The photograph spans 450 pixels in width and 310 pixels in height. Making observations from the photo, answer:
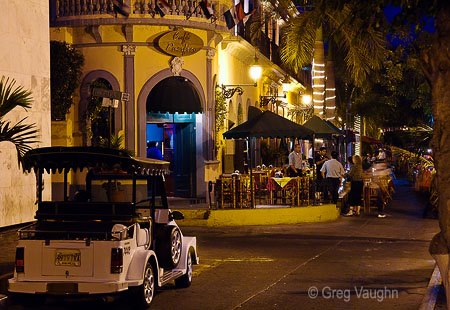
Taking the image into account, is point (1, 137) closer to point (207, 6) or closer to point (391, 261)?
point (391, 261)

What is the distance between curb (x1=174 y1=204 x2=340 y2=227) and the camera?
20.5 meters

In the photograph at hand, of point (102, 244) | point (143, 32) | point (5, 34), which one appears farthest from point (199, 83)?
point (102, 244)

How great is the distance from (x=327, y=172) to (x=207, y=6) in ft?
20.5

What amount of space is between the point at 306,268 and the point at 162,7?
12962 mm

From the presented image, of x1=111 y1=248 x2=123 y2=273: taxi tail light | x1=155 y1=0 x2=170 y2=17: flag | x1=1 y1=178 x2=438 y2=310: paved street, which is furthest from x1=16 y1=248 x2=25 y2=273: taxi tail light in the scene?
x1=155 y1=0 x2=170 y2=17: flag

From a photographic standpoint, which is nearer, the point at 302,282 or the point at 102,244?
the point at 102,244

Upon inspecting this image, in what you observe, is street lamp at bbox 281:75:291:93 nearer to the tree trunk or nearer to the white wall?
the white wall

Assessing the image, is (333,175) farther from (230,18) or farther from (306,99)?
(306,99)

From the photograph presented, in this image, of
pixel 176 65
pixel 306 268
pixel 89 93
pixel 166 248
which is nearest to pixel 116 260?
pixel 166 248

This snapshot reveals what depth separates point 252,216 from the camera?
20.8 meters

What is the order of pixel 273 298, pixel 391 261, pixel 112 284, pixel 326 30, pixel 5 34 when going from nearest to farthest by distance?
pixel 112 284 < pixel 273 298 < pixel 391 261 < pixel 5 34 < pixel 326 30

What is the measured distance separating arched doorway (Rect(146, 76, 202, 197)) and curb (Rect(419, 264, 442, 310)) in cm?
1343

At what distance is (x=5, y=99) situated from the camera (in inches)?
489

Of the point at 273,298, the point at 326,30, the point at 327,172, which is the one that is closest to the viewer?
the point at 273,298
